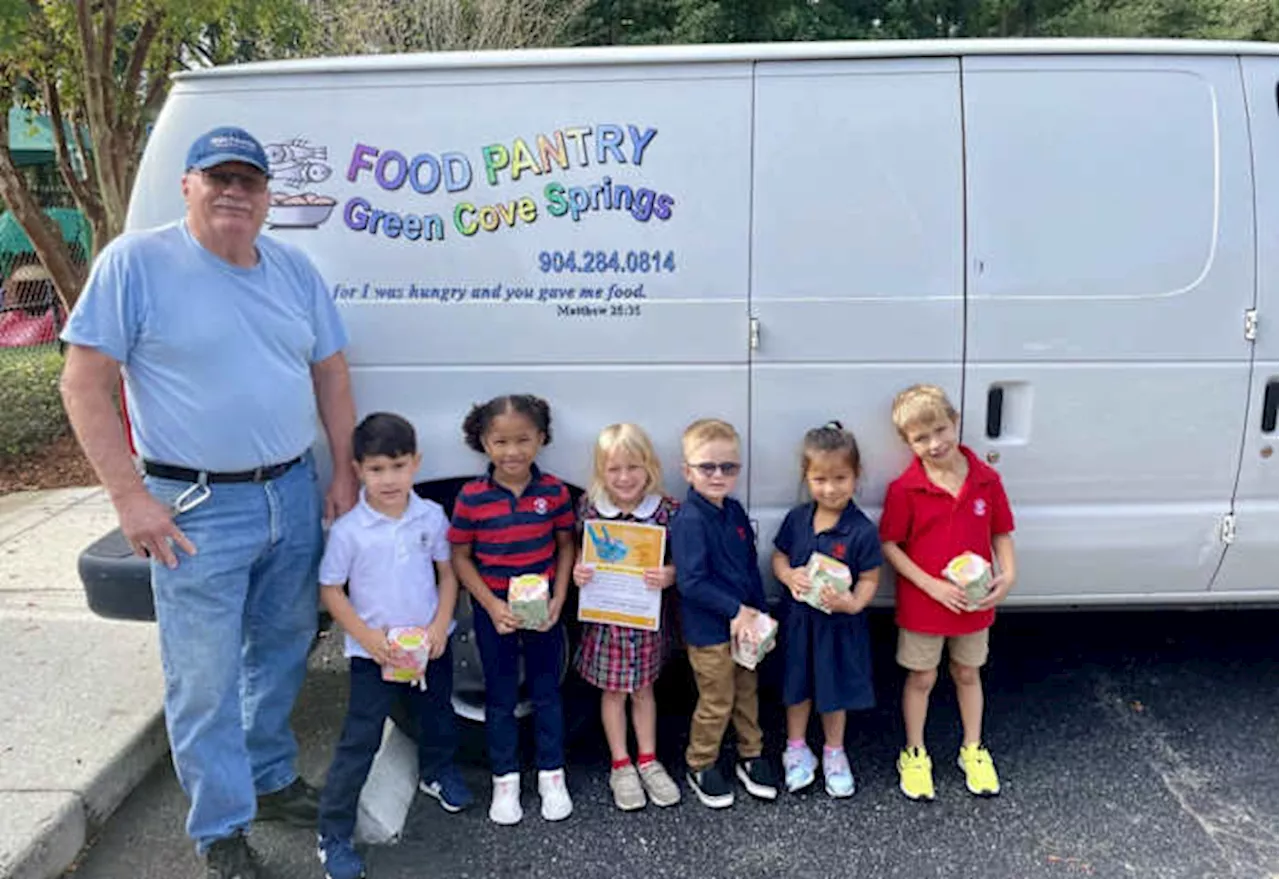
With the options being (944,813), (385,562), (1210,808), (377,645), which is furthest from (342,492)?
(1210,808)

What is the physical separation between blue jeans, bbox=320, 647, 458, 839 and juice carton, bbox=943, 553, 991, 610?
1517mm

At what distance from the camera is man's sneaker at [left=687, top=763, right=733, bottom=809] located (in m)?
3.08

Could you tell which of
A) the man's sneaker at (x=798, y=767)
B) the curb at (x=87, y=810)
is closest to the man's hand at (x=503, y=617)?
the man's sneaker at (x=798, y=767)

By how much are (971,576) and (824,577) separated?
419mm

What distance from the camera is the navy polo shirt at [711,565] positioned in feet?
9.63

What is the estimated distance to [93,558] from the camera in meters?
3.05

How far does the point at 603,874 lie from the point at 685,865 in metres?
0.23

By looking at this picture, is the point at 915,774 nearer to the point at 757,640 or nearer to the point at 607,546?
the point at 757,640

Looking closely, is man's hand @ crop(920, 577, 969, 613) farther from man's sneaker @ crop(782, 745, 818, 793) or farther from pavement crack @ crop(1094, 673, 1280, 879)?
pavement crack @ crop(1094, 673, 1280, 879)

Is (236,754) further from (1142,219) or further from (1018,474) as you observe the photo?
(1142,219)

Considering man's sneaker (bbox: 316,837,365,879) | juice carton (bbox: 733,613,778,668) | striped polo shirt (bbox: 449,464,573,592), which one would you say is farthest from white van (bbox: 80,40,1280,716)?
man's sneaker (bbox: 316,837,365,879)

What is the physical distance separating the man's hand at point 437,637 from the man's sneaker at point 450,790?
43 centimetres

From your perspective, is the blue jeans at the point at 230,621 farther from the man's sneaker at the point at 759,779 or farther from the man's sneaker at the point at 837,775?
the man's sneaker at the point at 837,775

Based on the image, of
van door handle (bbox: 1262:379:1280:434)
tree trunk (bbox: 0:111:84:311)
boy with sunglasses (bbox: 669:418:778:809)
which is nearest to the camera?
boy with sunglasses (bbox: 669:418:778:809)
